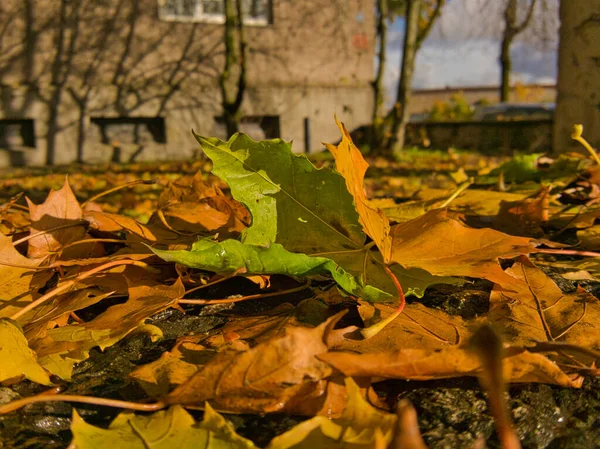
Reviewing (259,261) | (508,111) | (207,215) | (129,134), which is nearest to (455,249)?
(259,261)

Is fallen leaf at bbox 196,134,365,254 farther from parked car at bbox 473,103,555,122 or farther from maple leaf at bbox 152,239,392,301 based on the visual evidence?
parked car at bbox 473,103,555,122

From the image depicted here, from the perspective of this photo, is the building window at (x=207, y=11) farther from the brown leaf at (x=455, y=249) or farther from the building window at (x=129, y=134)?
the brown leaf at (x=455, y=249)

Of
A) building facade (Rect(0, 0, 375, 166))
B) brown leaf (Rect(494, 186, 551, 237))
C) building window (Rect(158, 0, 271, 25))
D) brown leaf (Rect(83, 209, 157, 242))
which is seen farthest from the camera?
building window (Rect(158, 0, 271, 25))

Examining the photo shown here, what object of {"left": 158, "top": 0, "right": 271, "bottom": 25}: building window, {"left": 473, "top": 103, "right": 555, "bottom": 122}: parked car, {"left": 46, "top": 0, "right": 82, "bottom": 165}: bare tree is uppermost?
{"left": 158, "top": 0, "right": 271, "bottom": 25}: building window

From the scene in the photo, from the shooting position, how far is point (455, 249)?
0.66 metres

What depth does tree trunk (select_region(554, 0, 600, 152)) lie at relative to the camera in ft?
10.6

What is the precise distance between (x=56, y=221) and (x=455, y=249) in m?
0.61

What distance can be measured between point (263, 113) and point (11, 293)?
924 cm

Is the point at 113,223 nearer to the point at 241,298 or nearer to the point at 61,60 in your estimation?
the point at 241,298

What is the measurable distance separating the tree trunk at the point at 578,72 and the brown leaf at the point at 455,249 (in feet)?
9.18

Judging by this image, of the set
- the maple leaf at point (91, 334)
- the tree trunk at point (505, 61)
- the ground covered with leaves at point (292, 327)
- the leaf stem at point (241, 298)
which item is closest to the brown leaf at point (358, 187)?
the ground covered with leaves at point (292, 327)

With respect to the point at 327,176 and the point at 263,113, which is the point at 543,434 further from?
the point at 263,113

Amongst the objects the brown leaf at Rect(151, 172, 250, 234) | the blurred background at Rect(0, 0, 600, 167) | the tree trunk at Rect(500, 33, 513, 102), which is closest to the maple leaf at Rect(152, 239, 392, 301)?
the brown leaf at Rect(151, 172, 250, 234)

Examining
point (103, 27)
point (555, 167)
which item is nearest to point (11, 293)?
point (555, 167)
